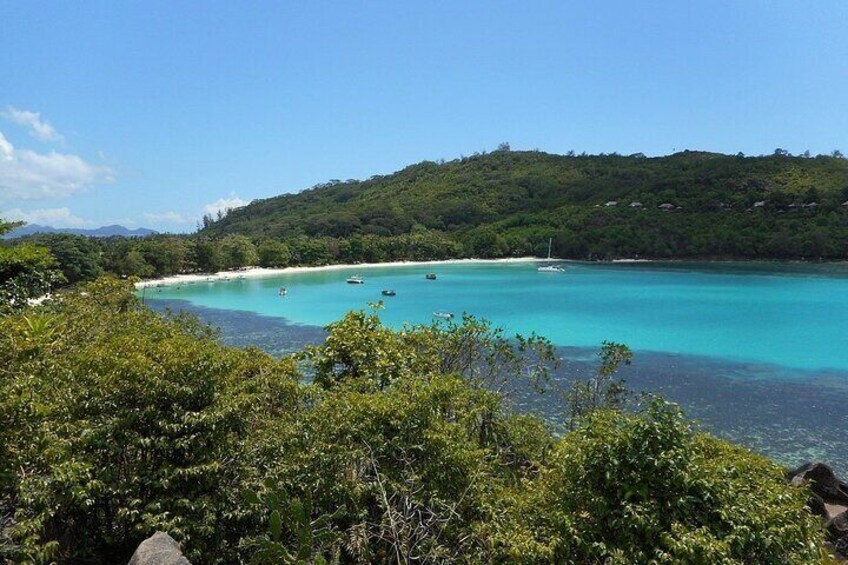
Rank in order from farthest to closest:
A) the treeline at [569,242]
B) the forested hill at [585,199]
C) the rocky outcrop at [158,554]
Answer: the forested hill at [585,199] < the treeline at [569,242] < the rocky outcrop at [158,554]

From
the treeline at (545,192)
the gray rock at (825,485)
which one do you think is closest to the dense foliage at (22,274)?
the gray rock at (825,485)

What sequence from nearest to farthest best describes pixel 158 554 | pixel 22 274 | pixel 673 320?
pixel 158 554
pixel 22 274
pixel 673 320

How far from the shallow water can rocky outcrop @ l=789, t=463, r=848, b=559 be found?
427 cm

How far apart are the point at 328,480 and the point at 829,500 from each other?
1278 cm

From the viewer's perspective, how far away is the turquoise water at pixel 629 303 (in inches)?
1500

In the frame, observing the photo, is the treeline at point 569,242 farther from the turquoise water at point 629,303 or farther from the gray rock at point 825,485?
the gray rock at point 825,485

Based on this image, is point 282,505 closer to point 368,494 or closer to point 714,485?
point 368,494

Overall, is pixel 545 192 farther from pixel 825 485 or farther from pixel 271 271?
pixel 825 485

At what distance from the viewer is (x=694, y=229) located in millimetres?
109125

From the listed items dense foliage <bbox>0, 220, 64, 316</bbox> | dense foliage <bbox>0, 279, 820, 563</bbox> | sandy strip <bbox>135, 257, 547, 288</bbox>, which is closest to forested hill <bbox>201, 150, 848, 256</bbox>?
sandy strip <bbox>135, 257, 547, 288</bbox>

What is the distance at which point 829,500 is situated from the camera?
13.3 meters

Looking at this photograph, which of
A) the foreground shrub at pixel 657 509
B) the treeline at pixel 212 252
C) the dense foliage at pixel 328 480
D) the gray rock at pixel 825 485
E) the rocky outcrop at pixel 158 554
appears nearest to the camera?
the foreground shrub at pixel 657 509

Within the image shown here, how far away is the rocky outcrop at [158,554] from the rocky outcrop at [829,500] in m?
12.0

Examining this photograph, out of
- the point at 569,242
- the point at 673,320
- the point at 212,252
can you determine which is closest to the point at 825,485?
the point at 673,320
